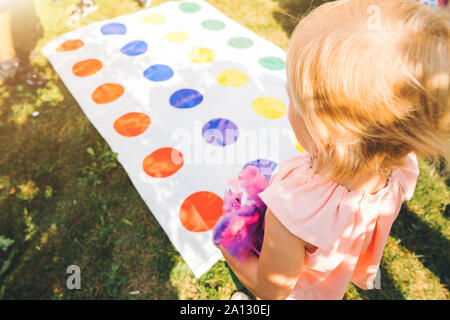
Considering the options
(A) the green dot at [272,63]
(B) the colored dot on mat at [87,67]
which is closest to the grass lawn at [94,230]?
(B) the colored dot on mat at [87,67]

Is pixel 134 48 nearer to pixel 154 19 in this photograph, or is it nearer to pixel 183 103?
pixel 154 19

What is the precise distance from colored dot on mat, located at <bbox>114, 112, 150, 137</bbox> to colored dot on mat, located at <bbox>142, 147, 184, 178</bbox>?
12.3 inches

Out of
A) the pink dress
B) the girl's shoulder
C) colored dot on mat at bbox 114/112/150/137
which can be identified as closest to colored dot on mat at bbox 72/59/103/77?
colored dot on mat at bbox 114/112/150/137

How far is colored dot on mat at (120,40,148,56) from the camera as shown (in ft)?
10.3

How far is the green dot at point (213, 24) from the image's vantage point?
3521 millimetres

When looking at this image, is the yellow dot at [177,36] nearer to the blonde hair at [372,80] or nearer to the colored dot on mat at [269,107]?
the colored dot on mat at [269,107]

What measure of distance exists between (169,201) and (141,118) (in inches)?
36.9

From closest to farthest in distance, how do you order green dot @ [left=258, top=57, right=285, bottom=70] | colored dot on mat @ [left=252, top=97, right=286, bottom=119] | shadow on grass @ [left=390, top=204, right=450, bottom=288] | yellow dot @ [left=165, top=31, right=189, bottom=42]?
shadow on grass @ [left=390, top=204, right=450, bottom=288]
colored dot on mat @ [left=252, top=97, right=286, bottom=119]
green dot @ [left=258, top=57, right=285, bottom=70]
yellow dot @ [left=165, top=31, right=189, bottom=42]

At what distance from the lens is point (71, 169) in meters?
2.26

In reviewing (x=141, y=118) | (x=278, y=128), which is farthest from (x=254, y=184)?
(x=141, y=118)

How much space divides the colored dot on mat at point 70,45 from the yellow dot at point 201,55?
133 cm

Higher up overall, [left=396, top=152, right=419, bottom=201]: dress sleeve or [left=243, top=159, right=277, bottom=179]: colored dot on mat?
[left=396, top=152, right=419, bottom=201]: dress sleeve

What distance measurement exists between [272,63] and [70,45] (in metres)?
2.39

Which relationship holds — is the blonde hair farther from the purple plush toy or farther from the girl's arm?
the purple plush toy
